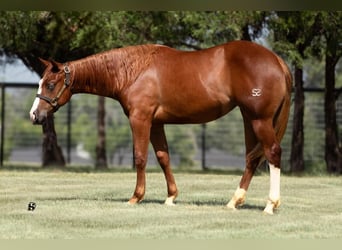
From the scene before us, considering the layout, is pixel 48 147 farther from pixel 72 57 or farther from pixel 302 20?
pixel 302 20

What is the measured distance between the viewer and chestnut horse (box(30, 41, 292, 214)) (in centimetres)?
848

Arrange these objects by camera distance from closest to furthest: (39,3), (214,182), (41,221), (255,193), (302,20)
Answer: (41,221)
(39,3)
(255,193)
(214,182)
(302,20)

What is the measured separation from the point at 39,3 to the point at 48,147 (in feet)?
20.4

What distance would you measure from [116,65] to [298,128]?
21.5 feet

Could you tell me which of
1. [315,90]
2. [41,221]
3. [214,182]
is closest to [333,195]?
[214,182]

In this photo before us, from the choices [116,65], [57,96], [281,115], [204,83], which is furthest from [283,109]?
[57,96]

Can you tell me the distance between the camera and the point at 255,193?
10.1m

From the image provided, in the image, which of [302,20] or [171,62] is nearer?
[171,62]

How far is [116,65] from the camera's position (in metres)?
8.99

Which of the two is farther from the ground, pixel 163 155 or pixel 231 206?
pixel 163 155

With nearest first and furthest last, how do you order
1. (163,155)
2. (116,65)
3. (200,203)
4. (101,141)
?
(116,65), (163,155), (200,203), (101,141)

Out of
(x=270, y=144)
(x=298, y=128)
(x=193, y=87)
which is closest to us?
(x=270, y=144)

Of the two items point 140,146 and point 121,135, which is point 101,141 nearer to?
point 140,146

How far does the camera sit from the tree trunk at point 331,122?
15.5 metres
